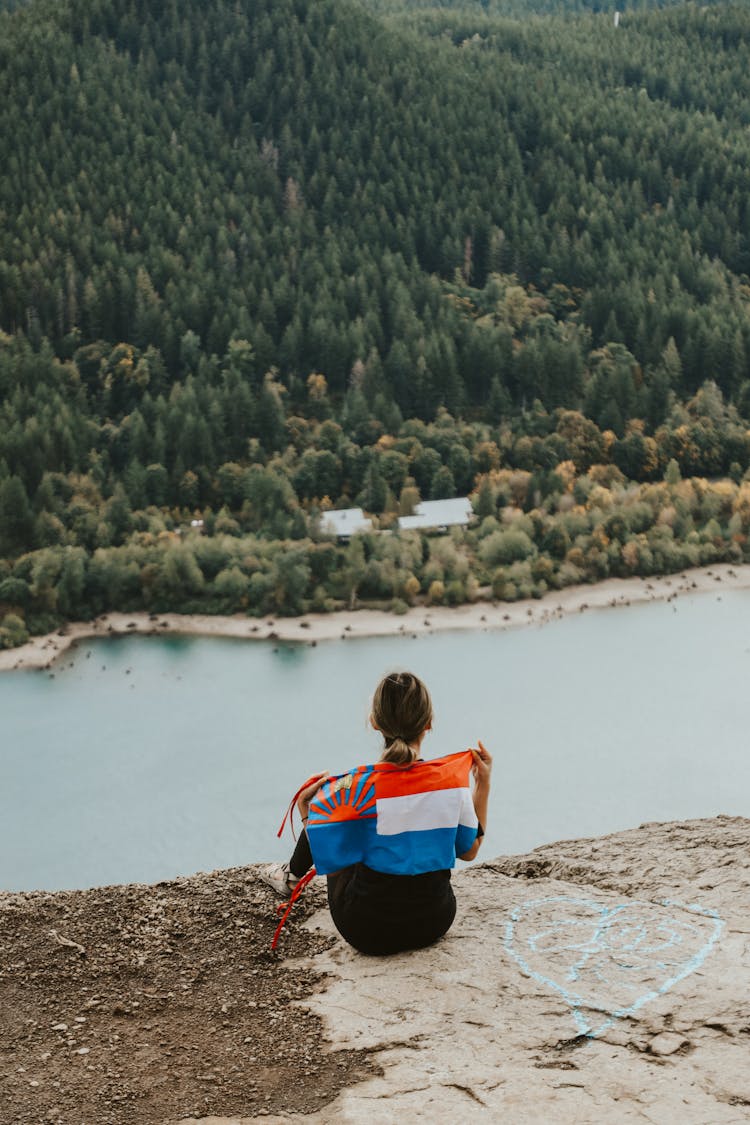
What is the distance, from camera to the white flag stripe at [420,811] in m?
3.77

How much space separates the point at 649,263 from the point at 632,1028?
62612mm

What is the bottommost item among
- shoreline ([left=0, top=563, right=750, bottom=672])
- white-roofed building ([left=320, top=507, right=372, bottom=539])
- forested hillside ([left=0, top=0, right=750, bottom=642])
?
shoreline ([left=0, top=563, right=750, bottom=672])

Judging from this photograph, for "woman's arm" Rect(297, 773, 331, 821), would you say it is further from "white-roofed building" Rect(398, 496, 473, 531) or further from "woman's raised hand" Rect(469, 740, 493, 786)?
"white-roofed building" Rect(398, 496, 473, 531)

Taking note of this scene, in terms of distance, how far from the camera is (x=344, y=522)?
44.5m

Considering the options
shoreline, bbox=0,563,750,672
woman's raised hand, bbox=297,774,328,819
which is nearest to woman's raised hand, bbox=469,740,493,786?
woman's raised hand, bbox=297,774,328,819

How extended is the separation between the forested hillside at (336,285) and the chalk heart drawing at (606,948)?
36.0 meters

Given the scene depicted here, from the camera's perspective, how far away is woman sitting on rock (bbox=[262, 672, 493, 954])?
3.77 meters

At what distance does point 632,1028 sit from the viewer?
3330mm

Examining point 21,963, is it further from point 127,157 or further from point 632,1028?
point 127,157

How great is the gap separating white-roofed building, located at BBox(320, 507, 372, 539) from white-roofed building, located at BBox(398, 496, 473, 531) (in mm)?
1435

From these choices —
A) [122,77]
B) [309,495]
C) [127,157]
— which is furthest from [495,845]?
Result: [122,77]

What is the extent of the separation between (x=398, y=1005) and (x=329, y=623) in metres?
35.9

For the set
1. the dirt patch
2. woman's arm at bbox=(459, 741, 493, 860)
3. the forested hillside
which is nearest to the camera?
the dirt patch

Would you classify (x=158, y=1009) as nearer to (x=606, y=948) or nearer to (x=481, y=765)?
(x=481, y=765)
